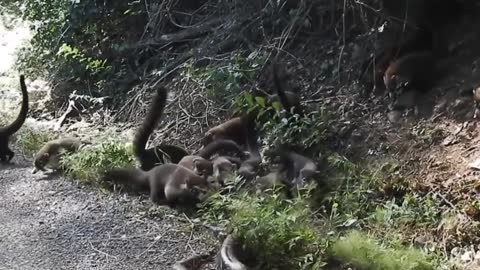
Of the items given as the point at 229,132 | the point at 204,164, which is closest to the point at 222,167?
the point at 204,164

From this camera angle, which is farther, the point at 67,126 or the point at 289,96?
the point at 67,126

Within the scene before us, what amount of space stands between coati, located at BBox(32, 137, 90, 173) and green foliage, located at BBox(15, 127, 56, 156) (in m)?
0.41

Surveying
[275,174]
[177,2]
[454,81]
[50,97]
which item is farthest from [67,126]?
[454,81]

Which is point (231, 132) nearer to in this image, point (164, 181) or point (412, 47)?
point (164, 181)

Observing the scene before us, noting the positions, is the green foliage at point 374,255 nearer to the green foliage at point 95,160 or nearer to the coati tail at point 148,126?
the coati tail at point 148,126

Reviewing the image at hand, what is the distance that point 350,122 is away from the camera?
575cm

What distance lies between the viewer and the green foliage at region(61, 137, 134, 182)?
578cm

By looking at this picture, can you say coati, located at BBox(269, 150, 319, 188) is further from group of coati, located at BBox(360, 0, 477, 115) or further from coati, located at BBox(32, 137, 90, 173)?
coati, located at BBox(32, 137, 90, 173)

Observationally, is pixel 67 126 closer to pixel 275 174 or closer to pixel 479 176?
pixel 275 174

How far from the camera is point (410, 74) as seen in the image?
5613 millimetres

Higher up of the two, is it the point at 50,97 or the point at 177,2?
the point at 177,2

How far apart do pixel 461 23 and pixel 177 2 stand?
320cm

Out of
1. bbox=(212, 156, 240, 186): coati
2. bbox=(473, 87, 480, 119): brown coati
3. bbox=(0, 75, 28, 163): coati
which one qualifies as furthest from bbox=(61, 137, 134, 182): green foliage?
bbox=(473, 87, 480, 119): brown coati

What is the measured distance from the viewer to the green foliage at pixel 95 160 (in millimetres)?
5780
